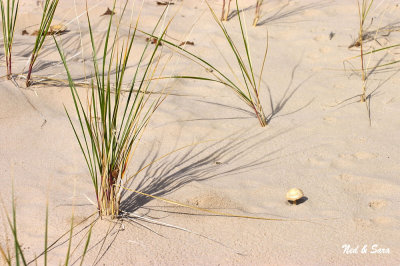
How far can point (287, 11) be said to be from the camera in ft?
13.8

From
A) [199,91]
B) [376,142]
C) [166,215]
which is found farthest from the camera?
[199,91]

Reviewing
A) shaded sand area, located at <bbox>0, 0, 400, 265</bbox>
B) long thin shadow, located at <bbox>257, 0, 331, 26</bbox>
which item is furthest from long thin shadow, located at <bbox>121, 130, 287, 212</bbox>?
long thin shadow, located at <bbox>257, 0, 331, 26</bbox>

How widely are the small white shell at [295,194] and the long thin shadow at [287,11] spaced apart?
2.32 m

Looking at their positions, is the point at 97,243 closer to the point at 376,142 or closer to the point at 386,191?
the point at 386,191

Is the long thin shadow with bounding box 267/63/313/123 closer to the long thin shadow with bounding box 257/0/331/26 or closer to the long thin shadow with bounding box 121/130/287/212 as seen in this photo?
the long thin shadow with bounding box 121/130/287/212

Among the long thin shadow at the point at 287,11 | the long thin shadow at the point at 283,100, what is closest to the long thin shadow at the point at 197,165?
the long thin shadow at the point at 283,100

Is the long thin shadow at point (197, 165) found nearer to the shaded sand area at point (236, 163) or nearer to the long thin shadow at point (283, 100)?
the shaded sand area at point (236, 163)

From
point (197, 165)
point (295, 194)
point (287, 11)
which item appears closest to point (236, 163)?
point (197, 165)

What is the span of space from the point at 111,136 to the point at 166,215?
0.39m

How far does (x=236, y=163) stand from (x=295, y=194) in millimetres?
444

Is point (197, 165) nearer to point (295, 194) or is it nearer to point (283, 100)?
point (295, 194)

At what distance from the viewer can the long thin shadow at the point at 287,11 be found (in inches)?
161

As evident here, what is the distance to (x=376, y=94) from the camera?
9.52 ft

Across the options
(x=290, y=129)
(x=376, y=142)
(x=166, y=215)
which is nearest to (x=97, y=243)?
(x=166, y=215)
